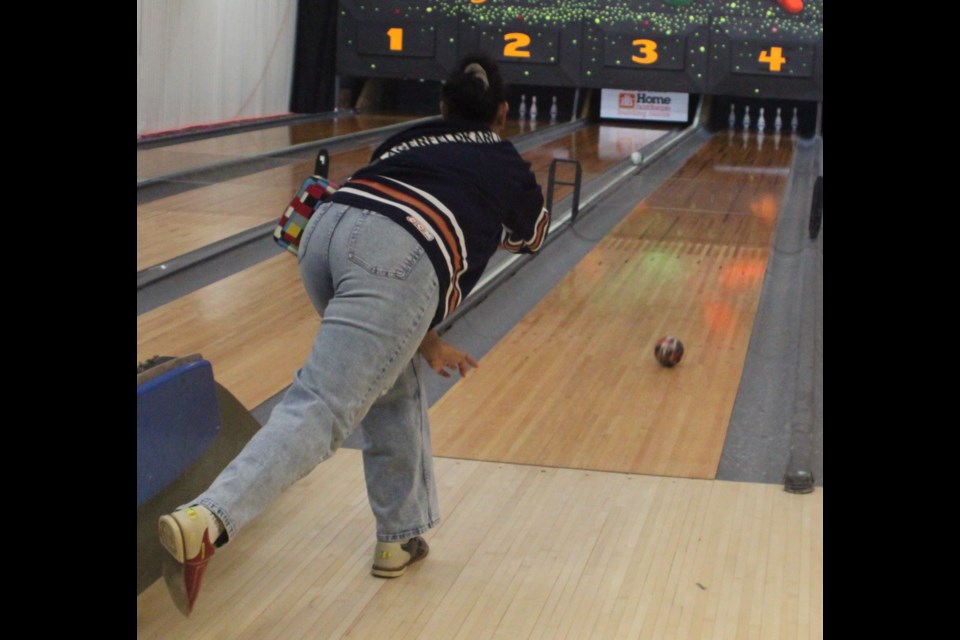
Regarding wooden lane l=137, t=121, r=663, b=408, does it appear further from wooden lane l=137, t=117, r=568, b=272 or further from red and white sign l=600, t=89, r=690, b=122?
red and white sign l=600, t=89, r=690, b=122

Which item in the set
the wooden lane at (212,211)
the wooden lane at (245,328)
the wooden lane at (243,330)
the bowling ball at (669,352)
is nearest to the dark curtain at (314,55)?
the wooden lane at (212,211)

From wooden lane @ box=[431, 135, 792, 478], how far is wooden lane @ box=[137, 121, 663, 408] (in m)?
0.58

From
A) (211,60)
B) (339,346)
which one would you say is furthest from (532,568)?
(211,60)

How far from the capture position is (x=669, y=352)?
3.77m

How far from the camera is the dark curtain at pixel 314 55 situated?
39.0 feet

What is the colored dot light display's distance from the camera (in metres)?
11.3

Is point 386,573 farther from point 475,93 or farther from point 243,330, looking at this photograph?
point 243,330

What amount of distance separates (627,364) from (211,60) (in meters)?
7.04

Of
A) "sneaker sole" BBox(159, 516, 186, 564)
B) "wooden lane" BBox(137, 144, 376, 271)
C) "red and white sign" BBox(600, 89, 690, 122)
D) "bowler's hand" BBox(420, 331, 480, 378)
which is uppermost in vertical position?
"red and white sign" BBox(600, 89, 690, 122)

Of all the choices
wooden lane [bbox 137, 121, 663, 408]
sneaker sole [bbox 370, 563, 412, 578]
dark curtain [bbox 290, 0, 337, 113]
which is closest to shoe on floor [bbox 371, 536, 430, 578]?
A: sneaker sole [bbox 370, 563, 412, 578]
